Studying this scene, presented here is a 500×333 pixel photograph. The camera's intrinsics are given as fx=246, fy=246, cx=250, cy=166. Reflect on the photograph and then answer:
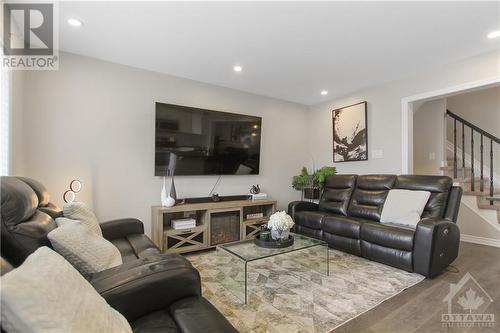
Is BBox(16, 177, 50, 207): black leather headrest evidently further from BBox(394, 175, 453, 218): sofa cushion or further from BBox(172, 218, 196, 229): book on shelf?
BBox(394, 175, 453, 218): sofa cushion

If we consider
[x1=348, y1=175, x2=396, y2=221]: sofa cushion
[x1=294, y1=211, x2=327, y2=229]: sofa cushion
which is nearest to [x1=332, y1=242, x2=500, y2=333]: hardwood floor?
[x1=348, y1=175, x2=396, y2=221]: sofa cushion

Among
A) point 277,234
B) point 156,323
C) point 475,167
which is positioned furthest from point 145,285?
point 475,167

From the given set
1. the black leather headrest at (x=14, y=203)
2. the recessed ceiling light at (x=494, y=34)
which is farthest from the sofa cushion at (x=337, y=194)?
the black leather headrest at (x=14, y=203)

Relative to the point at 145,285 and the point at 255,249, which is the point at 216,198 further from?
the point at 145,285

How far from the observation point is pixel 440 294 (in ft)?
6.92

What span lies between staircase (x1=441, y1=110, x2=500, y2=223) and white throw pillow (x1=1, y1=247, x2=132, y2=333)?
4.83 meters

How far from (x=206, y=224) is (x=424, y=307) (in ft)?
7.90

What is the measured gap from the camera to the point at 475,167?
4.52 metres

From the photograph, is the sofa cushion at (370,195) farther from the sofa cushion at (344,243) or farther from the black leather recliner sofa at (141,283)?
the black leather recliner sofa at (141,283)

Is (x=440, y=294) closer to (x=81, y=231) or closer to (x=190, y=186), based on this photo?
(x=81, y=231)

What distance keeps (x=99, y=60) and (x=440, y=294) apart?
4300 mm

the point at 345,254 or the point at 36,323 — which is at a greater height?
the point at 36,323

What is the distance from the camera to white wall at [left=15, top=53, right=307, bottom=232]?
8.75 feet

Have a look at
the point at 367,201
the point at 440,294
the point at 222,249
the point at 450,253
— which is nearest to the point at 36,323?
the point at 222,249
